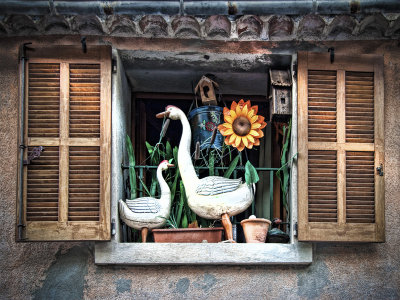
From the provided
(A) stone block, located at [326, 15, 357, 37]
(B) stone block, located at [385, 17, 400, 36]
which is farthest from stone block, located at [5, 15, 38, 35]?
(B) stone block, located at [385, 17, 400, 36]

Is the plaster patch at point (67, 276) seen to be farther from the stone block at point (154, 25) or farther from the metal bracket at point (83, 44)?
the stone block at point (154, 25)

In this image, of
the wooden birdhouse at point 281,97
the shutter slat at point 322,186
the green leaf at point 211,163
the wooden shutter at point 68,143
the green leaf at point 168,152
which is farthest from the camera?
the green leaf at point 168,152

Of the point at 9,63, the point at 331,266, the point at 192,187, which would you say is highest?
the point at 9,63

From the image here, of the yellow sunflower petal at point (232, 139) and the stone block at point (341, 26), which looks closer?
the stone block at point (341, 26)

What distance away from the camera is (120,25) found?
5887mm

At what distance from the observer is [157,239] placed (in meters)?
5.84

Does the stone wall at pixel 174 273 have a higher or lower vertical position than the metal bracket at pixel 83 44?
lower

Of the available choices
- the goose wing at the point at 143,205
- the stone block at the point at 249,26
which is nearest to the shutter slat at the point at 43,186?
the goose wing at the point at 143,205

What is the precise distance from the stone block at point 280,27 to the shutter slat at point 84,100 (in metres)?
1.50

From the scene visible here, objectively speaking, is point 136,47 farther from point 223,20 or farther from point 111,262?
point 111,262

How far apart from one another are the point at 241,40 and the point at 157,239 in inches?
73.1

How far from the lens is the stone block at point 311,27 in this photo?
5.79 m

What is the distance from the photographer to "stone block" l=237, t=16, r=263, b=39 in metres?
5.83

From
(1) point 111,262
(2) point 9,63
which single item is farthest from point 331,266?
(2) point 9,63
